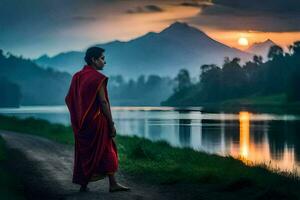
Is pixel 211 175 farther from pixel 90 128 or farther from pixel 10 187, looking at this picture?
pixel 10 187

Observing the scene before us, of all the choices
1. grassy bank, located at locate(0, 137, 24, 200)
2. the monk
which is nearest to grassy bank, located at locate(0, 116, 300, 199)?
the monk

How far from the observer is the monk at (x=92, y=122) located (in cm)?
1266

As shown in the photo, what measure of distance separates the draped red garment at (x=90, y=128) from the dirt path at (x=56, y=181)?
21.6 inches

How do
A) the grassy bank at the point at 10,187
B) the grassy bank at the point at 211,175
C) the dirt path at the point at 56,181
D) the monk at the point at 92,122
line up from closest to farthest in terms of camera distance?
the grassy bank at the point at 10,187 → the monk at the point at 92,122 → the dirt path at the point at 56,181 → the grassy bank at the point at 211,175

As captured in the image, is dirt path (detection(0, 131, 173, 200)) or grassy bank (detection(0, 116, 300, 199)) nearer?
dirt path (detection(0, 131, 173, 200))

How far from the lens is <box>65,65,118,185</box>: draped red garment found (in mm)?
12680

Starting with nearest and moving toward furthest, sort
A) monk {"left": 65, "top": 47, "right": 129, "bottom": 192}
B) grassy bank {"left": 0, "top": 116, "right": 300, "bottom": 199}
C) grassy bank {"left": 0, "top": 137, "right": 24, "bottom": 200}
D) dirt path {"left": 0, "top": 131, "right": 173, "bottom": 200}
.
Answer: grassy bank {"left": 0, "top": 137, "right": 24, "bottom": 200}
monk {"left": 65, "top": 47, "right": 129, "bottom": 192}
dirt path {"left": 0, "top": 131, "right": 173, "bottom": 200}
grassy bank {"left": 0, "top": 116, "right": 300, "bottom": 199}

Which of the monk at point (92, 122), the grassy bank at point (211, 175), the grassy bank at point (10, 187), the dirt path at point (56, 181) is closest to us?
the grassy bank at point (10, 187)

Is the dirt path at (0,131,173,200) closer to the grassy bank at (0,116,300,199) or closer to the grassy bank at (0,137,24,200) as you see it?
the grassy bank at (0,137,24,200)

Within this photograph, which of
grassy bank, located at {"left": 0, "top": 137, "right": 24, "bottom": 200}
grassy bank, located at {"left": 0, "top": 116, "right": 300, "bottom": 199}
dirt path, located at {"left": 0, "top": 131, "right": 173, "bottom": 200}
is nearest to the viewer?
grassy bank, located at {"left": 0, "top": 137, "right": 24, "bottom": 200}

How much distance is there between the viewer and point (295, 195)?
12.1 metres

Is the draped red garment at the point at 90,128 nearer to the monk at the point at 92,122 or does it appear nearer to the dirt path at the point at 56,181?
the monk at the point at 92,122

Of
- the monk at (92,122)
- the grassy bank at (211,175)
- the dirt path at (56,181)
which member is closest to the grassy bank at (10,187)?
the dirt path at (56,181)

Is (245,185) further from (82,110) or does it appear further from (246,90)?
(246,90)
